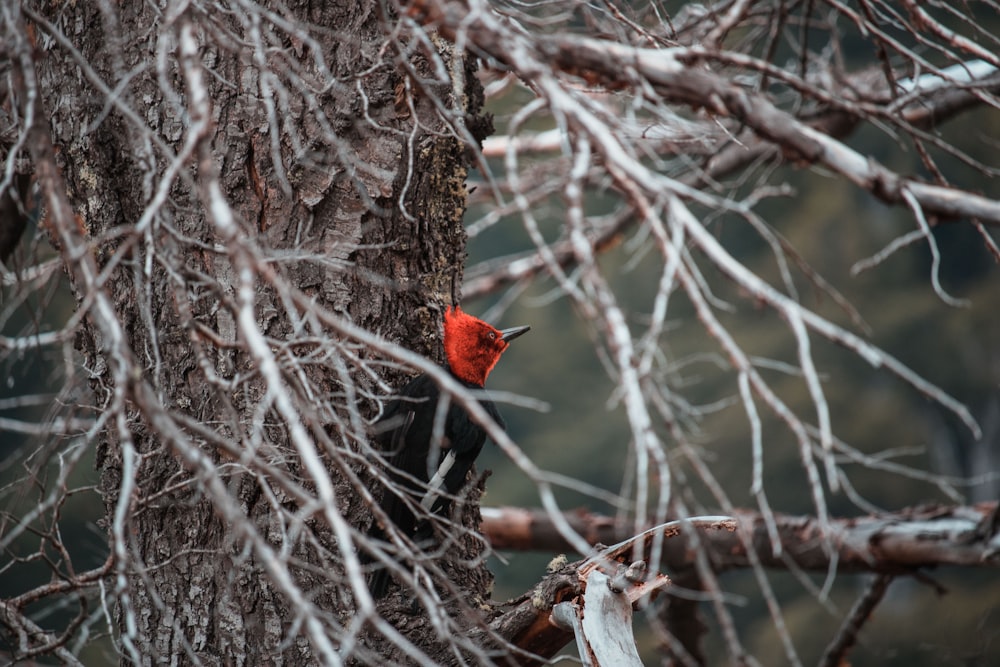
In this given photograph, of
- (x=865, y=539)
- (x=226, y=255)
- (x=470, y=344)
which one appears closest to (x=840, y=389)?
(x=865, y=539)

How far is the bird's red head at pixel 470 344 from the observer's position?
2602mm

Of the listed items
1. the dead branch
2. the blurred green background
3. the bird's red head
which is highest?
the bird's red head

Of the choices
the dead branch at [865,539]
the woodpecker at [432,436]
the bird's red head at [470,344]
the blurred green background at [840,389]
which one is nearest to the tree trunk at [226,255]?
the woodpecker at [432,436]

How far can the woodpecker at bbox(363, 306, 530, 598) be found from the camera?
241 centimetres

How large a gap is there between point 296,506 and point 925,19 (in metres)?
2.16

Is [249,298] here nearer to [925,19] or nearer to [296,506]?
[296,506]

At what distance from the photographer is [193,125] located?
4.09 feet

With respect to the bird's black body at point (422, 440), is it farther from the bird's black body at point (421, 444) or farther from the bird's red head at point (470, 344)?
the bird's red head at point (470, 344)

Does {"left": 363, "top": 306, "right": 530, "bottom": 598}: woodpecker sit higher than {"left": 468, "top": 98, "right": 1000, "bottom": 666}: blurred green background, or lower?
higher

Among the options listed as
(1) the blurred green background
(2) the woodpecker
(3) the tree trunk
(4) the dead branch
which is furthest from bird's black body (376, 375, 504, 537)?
(1) the blurred green background

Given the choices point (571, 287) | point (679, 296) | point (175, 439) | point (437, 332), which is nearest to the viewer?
point (175, 439)

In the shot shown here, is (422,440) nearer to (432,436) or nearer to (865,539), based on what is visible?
(432,436)

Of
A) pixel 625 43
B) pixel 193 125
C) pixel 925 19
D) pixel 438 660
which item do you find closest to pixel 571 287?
pixel 193 125

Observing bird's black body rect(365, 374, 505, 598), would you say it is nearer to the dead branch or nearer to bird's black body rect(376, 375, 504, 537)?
bird's black body rect(376, 375, 504, 537)
